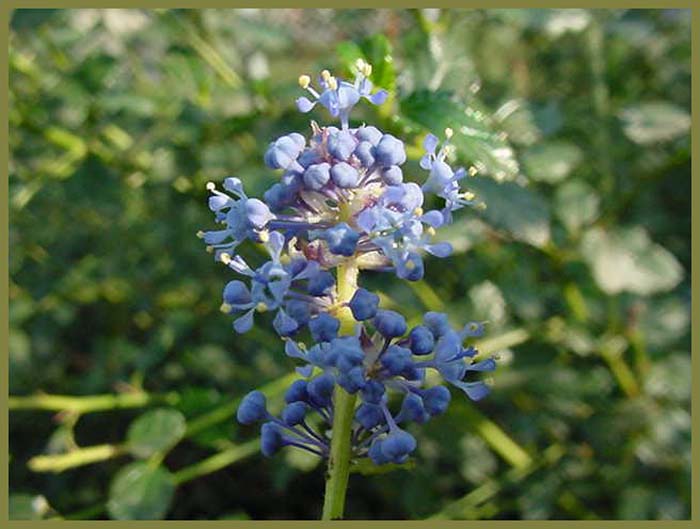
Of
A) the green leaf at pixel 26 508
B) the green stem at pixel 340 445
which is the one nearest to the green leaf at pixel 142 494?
the green leaf at pixel 26 508

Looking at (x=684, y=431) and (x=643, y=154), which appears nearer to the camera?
(x=684, y=431)

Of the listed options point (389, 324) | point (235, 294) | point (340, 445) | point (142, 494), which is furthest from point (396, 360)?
point (142, 494)

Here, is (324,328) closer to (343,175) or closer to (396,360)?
(396,360)

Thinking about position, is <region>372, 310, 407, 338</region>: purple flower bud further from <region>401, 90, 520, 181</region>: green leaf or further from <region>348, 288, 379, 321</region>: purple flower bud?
<region>401, 90, 520, 181</region>: green leaf

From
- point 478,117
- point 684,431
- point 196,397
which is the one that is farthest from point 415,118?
point 684,431

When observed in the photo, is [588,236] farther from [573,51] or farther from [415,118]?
[573,51]

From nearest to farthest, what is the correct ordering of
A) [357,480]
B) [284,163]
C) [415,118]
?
[284,163]
[415,118]
[357,480]

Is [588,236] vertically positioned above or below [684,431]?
above
